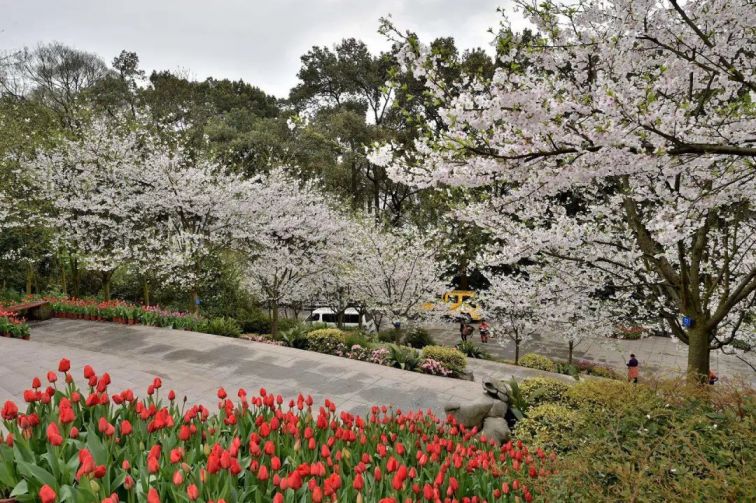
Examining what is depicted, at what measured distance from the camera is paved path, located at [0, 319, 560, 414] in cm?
768

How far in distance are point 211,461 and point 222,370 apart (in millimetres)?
7496

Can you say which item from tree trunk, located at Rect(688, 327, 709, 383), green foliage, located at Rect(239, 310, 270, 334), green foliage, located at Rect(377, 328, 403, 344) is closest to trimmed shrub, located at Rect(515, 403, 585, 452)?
tree trunk, located at Rect(688, 327, 709, 383)

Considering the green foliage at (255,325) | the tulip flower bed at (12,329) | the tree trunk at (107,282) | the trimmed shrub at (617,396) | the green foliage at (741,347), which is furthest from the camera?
the green foliage at (255,325)

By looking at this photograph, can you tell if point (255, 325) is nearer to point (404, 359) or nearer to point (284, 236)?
point (284, 236)

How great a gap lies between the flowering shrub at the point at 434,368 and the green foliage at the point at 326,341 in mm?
2688

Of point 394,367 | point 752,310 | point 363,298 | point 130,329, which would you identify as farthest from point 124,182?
point 752,310

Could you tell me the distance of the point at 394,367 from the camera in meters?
10.9

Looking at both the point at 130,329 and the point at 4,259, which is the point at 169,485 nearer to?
the point at 130,329

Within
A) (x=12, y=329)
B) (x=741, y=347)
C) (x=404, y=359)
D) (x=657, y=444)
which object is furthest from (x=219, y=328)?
(x=741, y=347)

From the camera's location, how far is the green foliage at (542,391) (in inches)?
283

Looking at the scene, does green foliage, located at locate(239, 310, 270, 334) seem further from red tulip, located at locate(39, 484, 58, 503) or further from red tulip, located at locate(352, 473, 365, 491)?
red tulip, located at locate(39, 484, 58, 503)

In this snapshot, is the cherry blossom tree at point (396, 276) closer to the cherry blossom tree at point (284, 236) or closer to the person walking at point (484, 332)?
the cherry blossom tree at point (284, 236)

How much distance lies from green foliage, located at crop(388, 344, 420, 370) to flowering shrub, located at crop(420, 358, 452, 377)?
0.22 m

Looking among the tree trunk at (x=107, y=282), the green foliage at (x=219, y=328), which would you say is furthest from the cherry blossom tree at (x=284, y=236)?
the tree trunk at (x=107, y=282)
